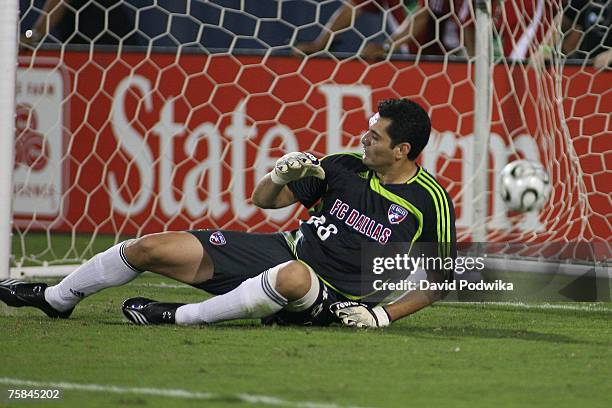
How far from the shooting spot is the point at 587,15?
7.94m

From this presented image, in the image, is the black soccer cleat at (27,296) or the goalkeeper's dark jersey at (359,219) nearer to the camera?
the goalkeeper's dark jersey at (359,219)

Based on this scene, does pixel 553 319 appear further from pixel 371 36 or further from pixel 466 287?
pixel 371 36

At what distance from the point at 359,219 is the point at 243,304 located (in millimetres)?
605

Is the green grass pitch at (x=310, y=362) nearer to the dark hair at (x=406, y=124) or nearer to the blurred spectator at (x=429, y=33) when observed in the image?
the dark hair at (x=406, y=124)

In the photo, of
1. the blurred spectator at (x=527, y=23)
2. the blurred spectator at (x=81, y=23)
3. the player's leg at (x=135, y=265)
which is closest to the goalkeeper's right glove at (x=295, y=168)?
the player's leg at (x=135, y=265)

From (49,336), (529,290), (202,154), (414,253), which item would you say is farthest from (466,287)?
(202,154)

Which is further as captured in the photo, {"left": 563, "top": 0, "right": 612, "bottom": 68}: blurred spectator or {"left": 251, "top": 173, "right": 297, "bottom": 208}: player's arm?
{"left": 563, "top": 0, "right": 612, "bottom": 68}: blurred spectator

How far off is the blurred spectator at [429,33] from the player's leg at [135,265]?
12.0 ft

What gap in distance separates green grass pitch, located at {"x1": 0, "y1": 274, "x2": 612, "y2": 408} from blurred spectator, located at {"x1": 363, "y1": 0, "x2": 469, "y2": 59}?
3106 millimetres

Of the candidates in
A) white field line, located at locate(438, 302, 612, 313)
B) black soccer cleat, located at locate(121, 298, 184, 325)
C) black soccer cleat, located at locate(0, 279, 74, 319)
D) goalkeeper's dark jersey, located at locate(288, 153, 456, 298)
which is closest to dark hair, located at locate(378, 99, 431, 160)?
goalkeeper's dark jersey, located at locate(288, 153, 456, 298)

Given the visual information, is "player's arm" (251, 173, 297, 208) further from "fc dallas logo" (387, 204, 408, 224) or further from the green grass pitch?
the green grass pitch

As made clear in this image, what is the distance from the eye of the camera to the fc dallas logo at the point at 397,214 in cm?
496

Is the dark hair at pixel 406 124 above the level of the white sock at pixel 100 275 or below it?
above

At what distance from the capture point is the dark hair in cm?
499
